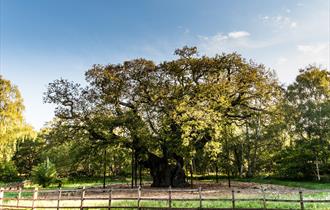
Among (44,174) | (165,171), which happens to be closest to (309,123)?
(165,171)

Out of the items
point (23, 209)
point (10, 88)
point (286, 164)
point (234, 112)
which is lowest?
point (23, 209)

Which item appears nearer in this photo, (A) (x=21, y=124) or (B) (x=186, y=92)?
(B) (x=186, y=92)

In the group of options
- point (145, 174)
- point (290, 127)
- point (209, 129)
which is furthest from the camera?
point (145, 174)

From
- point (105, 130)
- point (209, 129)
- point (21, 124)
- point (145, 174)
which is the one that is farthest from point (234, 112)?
point (145, 174)

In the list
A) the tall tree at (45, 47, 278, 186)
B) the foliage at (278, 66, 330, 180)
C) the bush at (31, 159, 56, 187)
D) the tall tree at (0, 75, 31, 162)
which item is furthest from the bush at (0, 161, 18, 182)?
the foliage at (278, 66, 330, 180)

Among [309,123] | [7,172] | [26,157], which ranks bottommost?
[7,172]

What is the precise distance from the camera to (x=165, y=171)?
92.7ft

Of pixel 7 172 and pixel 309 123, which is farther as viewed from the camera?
pixel 7 172

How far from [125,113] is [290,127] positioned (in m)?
25.0

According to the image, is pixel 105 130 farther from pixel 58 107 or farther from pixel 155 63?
pixel 155 63

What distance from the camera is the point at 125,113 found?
84.5 ft

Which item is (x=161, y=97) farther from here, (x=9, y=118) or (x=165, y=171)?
(x=9, y=118)

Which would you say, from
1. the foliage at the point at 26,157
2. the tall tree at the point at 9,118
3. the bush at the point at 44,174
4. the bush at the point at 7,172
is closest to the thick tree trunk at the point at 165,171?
the bush at the point at 44,174

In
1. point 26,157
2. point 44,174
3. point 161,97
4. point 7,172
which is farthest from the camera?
point 26,157
